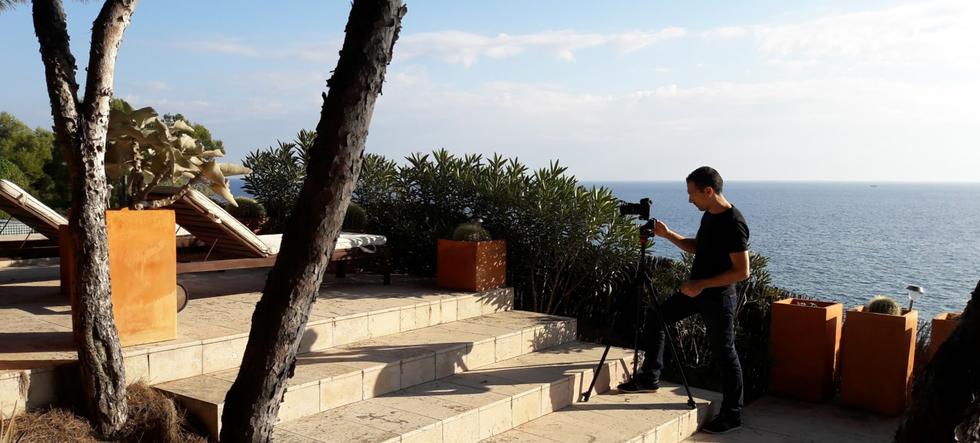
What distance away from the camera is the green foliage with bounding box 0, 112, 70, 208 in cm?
3203

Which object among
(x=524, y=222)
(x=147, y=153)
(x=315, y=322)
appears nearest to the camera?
(x=147, y=153)

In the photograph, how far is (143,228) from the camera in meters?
4.95

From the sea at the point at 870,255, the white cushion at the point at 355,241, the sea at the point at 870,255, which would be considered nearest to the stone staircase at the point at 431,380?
the white cushion at the point at 355,241

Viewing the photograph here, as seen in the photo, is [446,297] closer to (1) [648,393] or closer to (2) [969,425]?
(1) [648,393]

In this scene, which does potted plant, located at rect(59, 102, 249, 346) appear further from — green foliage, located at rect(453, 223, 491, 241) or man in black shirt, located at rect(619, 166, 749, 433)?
man in black shirt, located at rect(619, 166, 749, 433)

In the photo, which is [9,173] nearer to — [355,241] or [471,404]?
[355,241]

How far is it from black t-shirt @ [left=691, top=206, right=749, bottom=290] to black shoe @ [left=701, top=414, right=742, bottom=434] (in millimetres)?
1030

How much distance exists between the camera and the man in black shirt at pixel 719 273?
5430 mm

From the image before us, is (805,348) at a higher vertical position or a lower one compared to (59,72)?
lower

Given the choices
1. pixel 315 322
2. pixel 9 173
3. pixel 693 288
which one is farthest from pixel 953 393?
pixel 9 173

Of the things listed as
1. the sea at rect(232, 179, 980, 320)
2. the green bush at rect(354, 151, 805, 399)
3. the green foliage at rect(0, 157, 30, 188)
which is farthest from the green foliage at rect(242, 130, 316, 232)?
the green foliage at rect(0, 157, 30, 188)

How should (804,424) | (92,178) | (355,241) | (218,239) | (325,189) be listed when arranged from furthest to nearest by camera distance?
(355,241) < (218,239) < (804,424) < (92,178) < (325,189)

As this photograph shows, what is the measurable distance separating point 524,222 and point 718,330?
10.9ft

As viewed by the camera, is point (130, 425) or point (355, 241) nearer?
point (130, 425)
